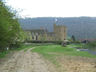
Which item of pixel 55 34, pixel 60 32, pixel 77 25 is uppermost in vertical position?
pixel 60 32

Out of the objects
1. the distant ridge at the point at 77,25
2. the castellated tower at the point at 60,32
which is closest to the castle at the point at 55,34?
the castellated tower at the point at 60,32

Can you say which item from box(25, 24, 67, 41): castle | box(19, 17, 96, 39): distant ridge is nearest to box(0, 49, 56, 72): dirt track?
box(25, 24, 67, 41): castle

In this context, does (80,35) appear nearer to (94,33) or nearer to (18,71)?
(94,33)

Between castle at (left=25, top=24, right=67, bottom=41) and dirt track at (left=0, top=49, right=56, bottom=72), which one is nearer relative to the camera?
dirt track at (left=0, top=49, right=56, bottom=72)

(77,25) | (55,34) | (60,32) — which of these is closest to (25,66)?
→ (60,32)

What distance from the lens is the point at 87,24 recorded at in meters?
183

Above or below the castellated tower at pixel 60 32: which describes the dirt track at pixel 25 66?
above

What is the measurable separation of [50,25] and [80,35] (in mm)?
25283

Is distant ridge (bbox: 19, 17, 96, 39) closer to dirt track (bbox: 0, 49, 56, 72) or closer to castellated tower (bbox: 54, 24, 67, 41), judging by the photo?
castellated tower (bbox: 54, 24, 67, 41)

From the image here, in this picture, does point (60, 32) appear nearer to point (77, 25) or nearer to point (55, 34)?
point (55, 34)

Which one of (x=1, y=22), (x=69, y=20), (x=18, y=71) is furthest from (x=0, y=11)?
(x=69, y=20)

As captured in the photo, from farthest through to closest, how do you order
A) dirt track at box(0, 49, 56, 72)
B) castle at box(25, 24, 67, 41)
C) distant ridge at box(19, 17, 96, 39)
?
distant ridge at box(19, 17, 96, 39)
castle at box(25, 24, 67, 41)
dirt track at box(0, 49, 56, 72)

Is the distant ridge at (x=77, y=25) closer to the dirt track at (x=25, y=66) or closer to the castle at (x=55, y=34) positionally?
the castle at (x=55, y=34)

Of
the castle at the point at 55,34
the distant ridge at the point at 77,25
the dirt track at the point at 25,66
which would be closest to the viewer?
the dirt track at the point at 25,66
